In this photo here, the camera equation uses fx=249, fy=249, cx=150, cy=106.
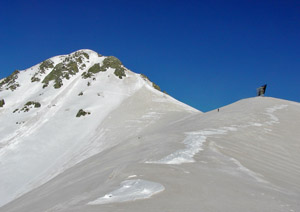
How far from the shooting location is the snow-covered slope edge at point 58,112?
77.2 feet

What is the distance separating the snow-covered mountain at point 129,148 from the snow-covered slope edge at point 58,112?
17cm

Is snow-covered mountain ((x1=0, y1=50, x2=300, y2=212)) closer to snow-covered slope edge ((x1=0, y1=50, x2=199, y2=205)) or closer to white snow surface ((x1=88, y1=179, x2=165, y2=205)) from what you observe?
white snow surface ((x1=88, y1=179, x2=165, y2=205))

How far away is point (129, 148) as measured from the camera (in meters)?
12.1

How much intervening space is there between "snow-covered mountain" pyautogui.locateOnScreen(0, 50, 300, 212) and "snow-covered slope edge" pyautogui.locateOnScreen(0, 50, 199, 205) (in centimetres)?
17

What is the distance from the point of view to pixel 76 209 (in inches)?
157

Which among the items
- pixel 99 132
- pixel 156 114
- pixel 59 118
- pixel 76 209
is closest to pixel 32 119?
pixel 59 118

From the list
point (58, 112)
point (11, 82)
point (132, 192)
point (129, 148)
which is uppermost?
point (11, 82)

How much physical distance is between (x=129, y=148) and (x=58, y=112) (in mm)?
31675

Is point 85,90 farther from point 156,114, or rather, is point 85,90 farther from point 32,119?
point 156,114

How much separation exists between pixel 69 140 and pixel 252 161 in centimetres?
2556

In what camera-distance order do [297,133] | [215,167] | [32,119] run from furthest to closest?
[32,119] → [297,133] → [215,167]

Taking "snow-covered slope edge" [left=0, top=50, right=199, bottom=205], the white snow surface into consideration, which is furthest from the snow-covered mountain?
"snow-covered slope edge" [left=0, top=50, right=199, bottom=205]

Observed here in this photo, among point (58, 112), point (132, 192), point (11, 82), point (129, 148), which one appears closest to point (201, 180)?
point (132, 192)

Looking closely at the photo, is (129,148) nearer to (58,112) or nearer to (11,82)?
(58,112)
